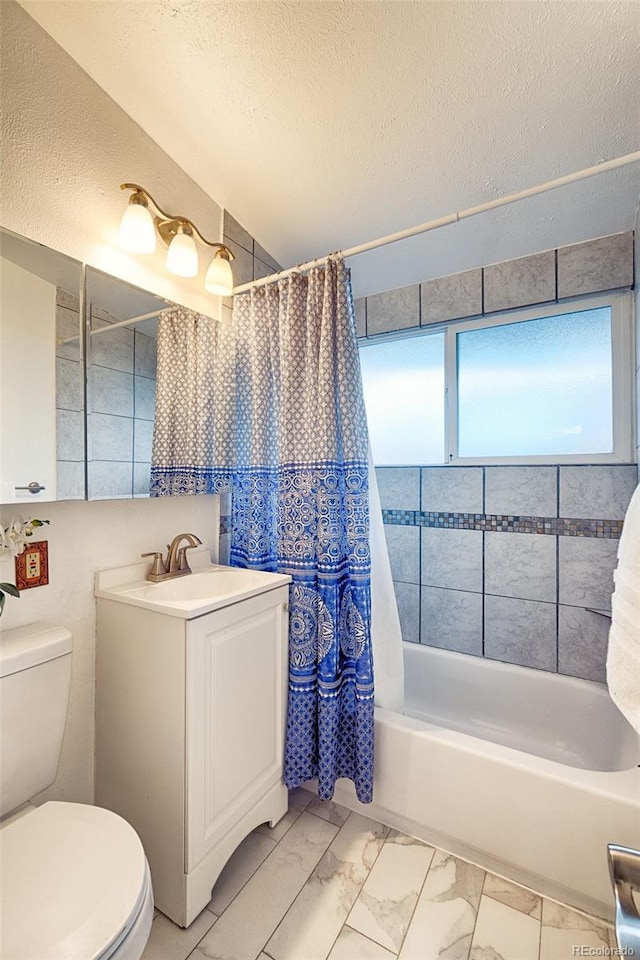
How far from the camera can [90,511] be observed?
4.42ft

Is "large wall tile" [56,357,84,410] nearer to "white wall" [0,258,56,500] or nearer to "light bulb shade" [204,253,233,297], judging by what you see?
"white wall" [0,258,56,500]

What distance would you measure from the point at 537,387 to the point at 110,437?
193 centimetres

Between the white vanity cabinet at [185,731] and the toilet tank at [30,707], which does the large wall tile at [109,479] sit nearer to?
the white vanity cabinet at [185,731]

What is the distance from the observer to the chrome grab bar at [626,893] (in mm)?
697

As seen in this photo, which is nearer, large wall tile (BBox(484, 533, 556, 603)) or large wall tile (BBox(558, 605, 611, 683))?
large wall tile (BBox(558, 605, 611, 683))

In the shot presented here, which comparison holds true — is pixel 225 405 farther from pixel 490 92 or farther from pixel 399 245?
pixel 490 92

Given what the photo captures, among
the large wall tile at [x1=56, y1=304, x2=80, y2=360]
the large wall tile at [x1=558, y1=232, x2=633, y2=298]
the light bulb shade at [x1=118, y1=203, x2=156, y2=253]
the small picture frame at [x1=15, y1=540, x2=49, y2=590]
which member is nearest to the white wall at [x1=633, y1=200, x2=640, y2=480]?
the large wall tile at [x1=558, y1=232, x2=633, y2=298]

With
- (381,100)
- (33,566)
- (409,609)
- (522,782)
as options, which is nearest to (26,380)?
(33,566)

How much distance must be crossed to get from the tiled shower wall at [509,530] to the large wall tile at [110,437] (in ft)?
4.59

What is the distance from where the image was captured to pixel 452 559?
218 cm

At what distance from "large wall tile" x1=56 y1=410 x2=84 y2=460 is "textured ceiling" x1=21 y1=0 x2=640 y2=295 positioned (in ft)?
3.12

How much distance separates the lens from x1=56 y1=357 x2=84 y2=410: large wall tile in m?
1.23

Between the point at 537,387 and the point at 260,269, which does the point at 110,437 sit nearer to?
the point at 260,269

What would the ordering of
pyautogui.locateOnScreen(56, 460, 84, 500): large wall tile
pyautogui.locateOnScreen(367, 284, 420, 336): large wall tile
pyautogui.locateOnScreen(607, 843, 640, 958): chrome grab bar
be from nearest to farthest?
1. pyautogui.locateOnScreen(607, 843, 640, 958): chrome grab bar
2. pyautogui.locateOnScreen(56, 460, 84, 500): large wall tile
3. pyautogui.locateOnScreen(367, 284, 420, 336): large wall tile
